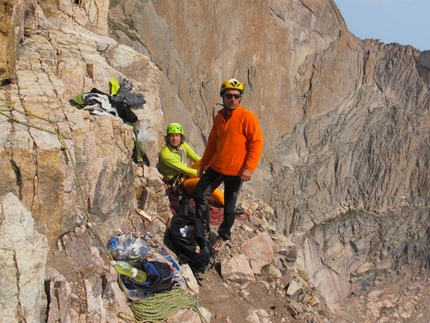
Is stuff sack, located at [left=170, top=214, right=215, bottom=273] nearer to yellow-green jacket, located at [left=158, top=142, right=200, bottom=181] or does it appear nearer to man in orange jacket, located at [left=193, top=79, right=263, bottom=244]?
man in orange jacket, located at [left=193, top=79, right=263, bottom=244]

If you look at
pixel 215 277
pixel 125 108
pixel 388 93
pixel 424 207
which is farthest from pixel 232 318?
pixel 388 93

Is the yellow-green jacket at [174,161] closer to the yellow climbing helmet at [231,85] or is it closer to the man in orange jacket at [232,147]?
the man in orange jacket at [232,147]

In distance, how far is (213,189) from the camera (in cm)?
632

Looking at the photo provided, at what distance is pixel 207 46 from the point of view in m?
31.2

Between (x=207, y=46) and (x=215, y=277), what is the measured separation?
26.9 meters

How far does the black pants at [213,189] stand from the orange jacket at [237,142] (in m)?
0.21

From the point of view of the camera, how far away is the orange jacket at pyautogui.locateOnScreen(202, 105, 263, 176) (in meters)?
5.66

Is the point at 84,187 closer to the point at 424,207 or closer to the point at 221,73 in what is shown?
the point at 221,73

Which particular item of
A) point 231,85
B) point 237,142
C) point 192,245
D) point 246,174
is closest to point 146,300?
point 192,245

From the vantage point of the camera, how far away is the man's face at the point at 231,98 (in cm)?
557

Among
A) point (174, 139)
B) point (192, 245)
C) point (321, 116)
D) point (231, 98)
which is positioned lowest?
point (192, 245)

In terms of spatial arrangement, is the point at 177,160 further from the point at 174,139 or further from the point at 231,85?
the point at 231,85

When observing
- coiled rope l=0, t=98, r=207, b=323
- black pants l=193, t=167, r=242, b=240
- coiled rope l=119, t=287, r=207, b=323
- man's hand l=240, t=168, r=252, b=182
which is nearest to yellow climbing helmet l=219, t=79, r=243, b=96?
man's hand l=240, t=168, r=252, b=182

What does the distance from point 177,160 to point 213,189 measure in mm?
1485
